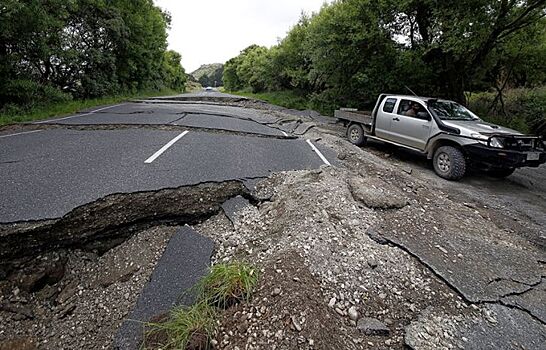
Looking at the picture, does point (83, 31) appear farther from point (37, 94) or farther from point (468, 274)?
point (468, 274)

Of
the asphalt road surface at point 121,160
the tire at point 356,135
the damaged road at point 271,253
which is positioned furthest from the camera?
the tire at point 356,135

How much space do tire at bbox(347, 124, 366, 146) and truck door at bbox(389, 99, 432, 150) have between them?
125 cm

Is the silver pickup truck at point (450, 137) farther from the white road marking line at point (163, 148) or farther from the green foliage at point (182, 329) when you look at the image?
the green foliage at point (182, 329)

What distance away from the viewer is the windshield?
7209 mm

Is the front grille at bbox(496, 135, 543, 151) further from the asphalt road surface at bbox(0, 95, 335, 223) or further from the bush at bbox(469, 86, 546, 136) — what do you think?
the bush at bbox(469, 86, 546, 136)

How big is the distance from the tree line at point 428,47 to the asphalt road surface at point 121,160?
6.07m

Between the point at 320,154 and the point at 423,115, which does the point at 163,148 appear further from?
the point at 423,115

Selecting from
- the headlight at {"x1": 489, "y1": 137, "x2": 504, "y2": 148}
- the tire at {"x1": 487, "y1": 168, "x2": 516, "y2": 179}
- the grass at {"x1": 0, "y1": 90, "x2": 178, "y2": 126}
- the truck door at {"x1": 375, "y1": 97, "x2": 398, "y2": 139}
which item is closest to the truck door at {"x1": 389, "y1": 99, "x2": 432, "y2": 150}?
the truck door at {"x1": 375, "y1": 97, "x2": 398, "y2": 139}

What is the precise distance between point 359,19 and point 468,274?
41.7 ft

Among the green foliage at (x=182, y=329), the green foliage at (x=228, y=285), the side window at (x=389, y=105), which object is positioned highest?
the side window at (x=389, y=105)

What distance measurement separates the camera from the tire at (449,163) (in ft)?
20.9

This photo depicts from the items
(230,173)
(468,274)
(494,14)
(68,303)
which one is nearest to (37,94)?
(230,173)

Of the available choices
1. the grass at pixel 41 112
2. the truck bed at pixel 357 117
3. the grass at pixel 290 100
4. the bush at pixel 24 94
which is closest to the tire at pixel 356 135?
the truck bed at pixel 357 117

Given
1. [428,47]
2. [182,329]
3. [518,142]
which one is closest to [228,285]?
[182,329]
